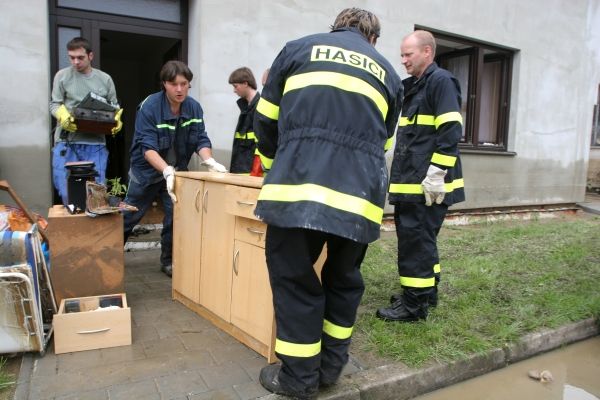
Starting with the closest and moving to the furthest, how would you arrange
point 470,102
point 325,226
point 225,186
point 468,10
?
point 325,226
point 225,186
point 468,10
point 470,102

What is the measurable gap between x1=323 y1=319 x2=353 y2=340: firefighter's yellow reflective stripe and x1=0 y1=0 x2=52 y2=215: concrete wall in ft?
11.6

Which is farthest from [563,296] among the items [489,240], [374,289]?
[489,240]

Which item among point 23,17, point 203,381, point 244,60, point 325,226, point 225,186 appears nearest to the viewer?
point 325,226

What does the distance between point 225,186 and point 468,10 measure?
6.09 meters

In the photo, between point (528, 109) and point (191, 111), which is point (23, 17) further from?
point (528, 109)

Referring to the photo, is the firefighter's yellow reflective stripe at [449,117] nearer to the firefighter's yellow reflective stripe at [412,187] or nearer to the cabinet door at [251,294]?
the firefighter's yellow reflective stripe at [412,187]

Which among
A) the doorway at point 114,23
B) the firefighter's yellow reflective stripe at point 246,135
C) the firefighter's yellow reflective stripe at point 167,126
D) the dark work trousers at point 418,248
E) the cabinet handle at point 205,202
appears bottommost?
the dark work trousers at point 418,248

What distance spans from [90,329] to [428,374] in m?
1.98

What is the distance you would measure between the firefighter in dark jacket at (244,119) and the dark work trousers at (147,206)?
80 cm

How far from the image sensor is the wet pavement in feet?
9.08

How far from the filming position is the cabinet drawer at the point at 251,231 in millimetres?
2628

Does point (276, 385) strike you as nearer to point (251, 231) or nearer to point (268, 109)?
point (251, 231)

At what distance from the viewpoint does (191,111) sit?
4.07 m

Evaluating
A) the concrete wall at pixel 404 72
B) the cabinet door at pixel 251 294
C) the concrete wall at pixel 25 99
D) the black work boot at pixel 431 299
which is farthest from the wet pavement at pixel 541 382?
the concrete wall at pixel 25 99
